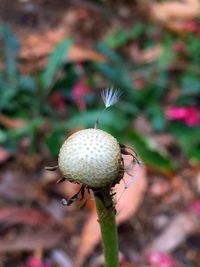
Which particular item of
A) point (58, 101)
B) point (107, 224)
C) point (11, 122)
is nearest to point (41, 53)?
point (58, 101)

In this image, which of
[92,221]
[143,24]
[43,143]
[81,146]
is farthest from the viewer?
[143,24]

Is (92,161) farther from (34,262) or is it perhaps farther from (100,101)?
(100,101)

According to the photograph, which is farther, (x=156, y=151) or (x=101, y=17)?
(x=101, y=17)

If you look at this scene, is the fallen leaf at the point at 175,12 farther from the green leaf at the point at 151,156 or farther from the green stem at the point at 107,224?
the green stem at the point at 107,224

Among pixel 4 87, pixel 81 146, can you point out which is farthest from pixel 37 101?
pixel 81 146

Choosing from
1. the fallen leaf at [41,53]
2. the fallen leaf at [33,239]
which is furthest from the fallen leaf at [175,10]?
the fallen leaf at [33,239]

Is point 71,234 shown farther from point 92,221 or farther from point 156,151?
point 156,151

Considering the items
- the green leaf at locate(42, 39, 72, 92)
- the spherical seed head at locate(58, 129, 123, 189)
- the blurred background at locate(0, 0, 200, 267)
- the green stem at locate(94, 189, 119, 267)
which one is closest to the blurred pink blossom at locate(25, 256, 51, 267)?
the blurred background at locate(0, 0, 200, 267)
